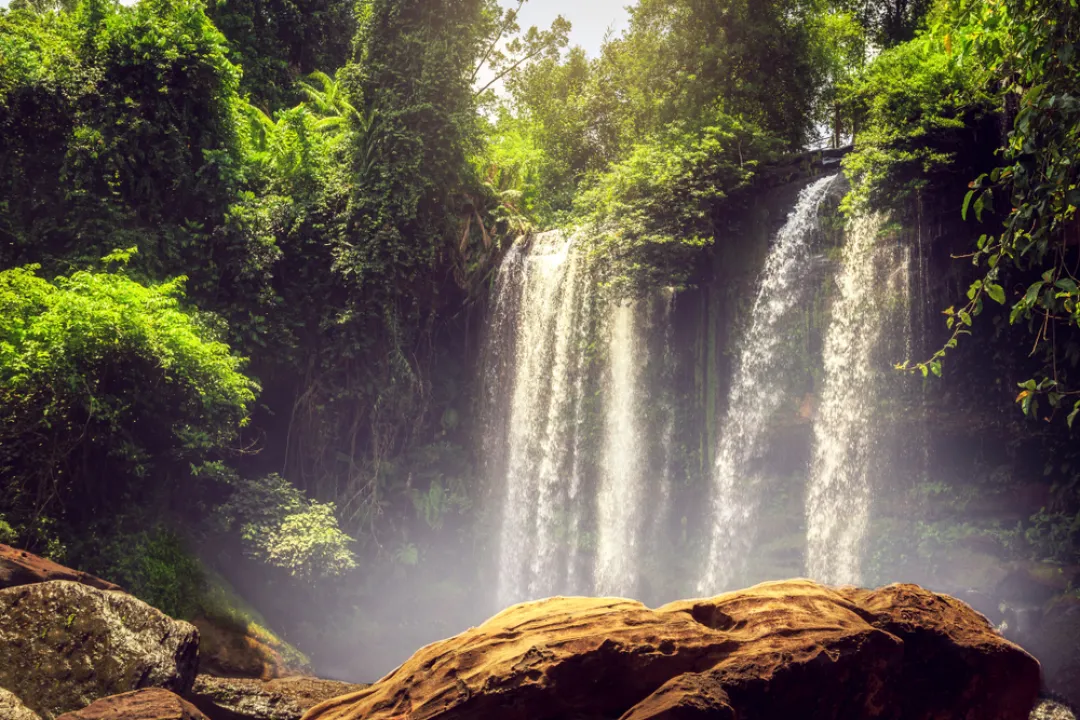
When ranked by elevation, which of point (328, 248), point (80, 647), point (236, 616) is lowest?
point (236, 616)

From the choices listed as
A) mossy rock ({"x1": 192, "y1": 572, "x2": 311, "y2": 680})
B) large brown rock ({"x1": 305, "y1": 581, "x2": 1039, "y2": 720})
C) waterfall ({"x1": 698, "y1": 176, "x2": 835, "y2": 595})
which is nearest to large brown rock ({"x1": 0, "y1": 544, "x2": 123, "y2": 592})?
mossy rock ({"x1": 192, "y1": 572, "x2": 311, "y2": 680})


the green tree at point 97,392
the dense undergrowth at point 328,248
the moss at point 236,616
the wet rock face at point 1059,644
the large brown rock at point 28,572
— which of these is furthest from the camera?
the moss at point 236,616

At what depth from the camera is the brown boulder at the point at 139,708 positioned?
17.0 feet

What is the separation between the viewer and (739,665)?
3990 mm

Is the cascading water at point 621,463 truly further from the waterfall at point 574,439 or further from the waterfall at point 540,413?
the waterfall at point 540,413

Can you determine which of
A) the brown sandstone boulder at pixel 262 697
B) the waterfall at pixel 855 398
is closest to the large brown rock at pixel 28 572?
the brown sandstone boulder at pixel 262 697

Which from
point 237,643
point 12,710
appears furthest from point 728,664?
point 237,643

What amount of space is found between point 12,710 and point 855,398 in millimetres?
11604

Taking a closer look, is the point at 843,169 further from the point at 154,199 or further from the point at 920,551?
the point at 154,199

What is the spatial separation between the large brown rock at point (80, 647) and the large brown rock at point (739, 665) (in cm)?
399

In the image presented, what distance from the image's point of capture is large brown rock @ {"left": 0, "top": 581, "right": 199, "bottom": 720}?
7129 millimetres

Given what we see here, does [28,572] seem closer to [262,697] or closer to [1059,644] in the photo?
[262,697]

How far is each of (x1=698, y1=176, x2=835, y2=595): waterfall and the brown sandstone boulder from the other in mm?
7509

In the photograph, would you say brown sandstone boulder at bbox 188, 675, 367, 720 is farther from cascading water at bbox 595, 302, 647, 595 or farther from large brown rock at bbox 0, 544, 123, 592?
cascading water at bbox 595, 302, 647, 595
